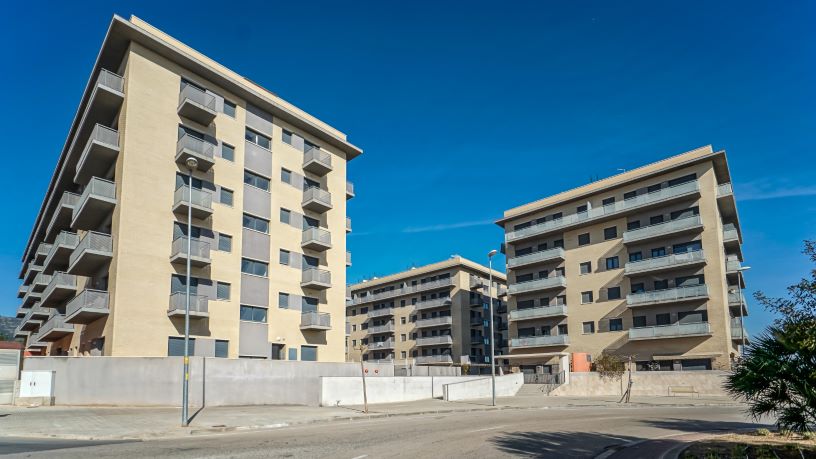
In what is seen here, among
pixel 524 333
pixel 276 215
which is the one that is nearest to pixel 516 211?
pixel 524 333

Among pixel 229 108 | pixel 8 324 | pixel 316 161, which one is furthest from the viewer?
pixel 8 324

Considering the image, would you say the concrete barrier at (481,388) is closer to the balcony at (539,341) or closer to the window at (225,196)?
the balcony at (539,341)

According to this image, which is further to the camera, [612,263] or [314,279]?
[612,263]

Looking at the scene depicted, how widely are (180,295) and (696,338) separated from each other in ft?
138

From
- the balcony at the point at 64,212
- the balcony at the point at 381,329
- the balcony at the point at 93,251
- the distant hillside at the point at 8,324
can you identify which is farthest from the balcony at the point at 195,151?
the distant hillside at the point at 8,324

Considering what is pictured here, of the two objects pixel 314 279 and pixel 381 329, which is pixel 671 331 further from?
pixel 381 329

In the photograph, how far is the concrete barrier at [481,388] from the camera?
36.7 meters

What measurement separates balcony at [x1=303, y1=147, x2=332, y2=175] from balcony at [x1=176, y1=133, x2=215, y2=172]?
9.44 m

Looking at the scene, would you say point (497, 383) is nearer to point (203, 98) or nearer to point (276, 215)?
point (276, 215)

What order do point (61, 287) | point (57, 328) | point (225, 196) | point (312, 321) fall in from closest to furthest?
point (61, 287) < point (225, 196) < point (57, 328) < point (312, 321)

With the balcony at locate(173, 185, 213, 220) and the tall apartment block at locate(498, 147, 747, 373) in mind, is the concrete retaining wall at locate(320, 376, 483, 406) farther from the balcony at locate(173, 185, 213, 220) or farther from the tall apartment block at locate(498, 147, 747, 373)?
the tall apartment block at locate(498, 147, 747, 373)

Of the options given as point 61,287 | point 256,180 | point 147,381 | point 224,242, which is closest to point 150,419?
point 147,381

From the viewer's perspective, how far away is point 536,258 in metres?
64.1

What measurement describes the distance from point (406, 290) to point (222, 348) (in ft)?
174
